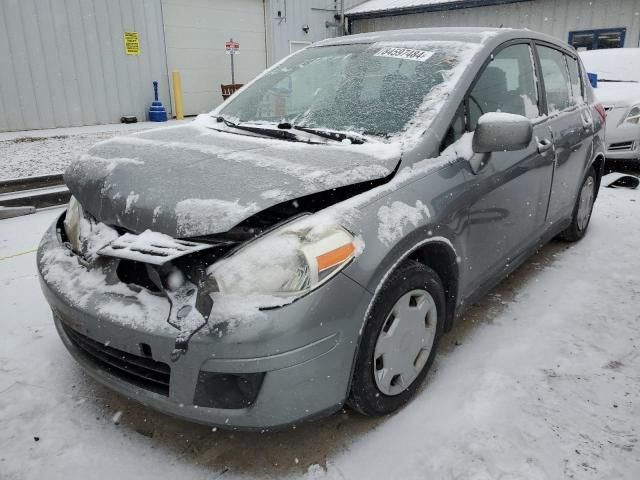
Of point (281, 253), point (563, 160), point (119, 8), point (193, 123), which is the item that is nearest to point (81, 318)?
point (281, 253)

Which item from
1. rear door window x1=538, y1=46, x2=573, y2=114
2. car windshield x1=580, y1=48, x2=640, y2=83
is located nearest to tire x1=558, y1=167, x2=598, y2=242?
rear door window x1=538, y1=46, x2=573, y2=114

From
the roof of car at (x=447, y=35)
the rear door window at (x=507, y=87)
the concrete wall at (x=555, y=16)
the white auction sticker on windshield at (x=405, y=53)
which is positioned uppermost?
the concrete wall at (x=555, y=16)

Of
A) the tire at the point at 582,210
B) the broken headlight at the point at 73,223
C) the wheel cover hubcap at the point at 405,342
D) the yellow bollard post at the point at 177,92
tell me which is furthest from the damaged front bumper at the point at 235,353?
the yellow bollard post at the point at 177,92

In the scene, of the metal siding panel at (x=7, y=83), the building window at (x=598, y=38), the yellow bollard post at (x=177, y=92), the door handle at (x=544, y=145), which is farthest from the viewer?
the yellow bollard post at (x=177, y=92)

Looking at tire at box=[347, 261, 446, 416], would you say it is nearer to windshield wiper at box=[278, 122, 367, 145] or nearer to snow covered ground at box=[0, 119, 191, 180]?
windshield wiper at box=[278, 122, 367, 145]

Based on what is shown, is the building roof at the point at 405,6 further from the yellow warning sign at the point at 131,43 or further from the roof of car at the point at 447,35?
the roof of car at the point at 447,35

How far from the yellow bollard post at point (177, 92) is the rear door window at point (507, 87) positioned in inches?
389

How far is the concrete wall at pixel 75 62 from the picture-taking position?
9.37m

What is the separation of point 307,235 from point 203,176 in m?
0.52

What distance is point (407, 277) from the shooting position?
6.51 ft

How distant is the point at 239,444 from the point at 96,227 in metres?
1.06

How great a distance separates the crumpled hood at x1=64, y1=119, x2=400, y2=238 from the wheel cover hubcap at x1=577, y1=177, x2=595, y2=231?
2.54 metres

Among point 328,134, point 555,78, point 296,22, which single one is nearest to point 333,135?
point 328,134

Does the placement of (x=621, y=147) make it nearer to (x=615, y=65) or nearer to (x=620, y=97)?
(x=620, y=97)
